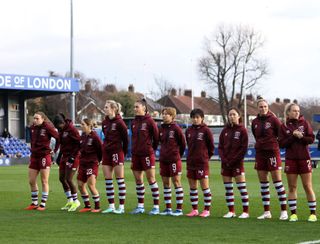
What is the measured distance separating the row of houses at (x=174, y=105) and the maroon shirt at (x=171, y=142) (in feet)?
224

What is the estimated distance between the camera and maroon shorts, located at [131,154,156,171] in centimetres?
1516

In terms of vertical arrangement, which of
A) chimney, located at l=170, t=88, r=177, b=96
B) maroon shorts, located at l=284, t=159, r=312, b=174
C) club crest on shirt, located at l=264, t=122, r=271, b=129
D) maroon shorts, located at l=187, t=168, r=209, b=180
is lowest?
maroon shorts, located at l=187, t=168, r=209, b=180

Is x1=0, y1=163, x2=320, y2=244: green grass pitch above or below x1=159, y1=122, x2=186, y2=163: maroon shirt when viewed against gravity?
below

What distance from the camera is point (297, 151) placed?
13.6 meters

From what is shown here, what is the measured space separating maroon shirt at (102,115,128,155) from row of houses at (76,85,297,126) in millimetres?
68112

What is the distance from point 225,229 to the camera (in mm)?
12375

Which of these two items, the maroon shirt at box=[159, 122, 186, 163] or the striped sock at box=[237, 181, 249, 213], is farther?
the maroon shirt at box=[159, 122, 186, 163]

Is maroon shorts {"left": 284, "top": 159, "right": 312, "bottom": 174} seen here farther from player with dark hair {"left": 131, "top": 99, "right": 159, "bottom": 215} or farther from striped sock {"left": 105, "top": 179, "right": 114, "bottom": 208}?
striped sock {"left": 105, "top": 179, "right": 114, "bottom": 208}

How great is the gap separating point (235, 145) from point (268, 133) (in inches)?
27.8

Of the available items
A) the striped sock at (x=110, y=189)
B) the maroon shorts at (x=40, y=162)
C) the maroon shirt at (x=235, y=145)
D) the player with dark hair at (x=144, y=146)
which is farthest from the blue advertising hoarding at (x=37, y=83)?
the maroon shirt at (x=235, y=145)

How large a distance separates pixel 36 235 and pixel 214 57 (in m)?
73.1

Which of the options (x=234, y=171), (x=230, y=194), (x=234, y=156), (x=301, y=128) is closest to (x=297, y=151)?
(x=301, y=128)

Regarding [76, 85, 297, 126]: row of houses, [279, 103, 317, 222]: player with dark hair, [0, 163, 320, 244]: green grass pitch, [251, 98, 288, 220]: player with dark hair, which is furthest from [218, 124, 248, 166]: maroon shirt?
[76, 85, 297, 126]: row of houses

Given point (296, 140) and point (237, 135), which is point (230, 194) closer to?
point (237, 135)
